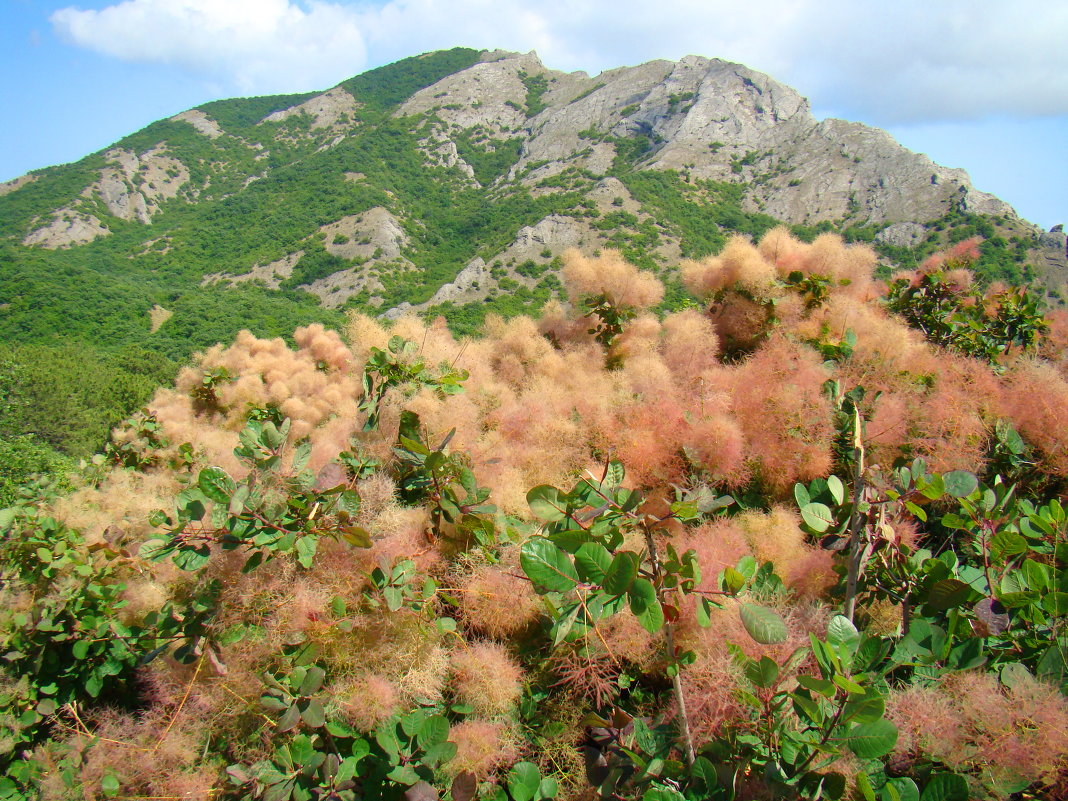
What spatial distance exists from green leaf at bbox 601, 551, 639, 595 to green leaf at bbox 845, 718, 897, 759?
643 mm

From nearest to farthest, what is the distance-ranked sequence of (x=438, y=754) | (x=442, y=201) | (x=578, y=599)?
(x=578, y=599) → (x=438, y=754) → (x=442, y=201)

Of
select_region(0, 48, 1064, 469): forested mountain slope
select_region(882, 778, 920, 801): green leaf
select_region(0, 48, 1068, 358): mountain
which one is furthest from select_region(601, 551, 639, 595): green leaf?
select_region(0, 48, 1068, 358): mountain

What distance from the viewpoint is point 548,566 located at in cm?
141

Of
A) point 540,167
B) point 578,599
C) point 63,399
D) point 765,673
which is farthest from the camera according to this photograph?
point 540,167

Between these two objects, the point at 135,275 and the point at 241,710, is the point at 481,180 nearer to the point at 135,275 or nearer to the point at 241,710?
the point at 135,275

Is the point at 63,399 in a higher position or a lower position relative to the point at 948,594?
lower

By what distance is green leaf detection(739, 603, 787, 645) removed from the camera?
1366mm

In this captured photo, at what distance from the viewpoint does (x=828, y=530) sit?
2.06m

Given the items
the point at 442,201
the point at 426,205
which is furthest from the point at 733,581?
the point at 442,201

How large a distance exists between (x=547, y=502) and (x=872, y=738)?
3.24ft

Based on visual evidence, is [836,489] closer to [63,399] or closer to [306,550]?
[306,550]

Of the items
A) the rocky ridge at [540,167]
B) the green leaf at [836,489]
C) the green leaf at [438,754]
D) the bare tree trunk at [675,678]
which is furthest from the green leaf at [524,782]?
the rocky ridge at [540,167]

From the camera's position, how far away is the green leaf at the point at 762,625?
4.48 ft

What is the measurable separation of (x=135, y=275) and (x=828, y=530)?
89.1m
